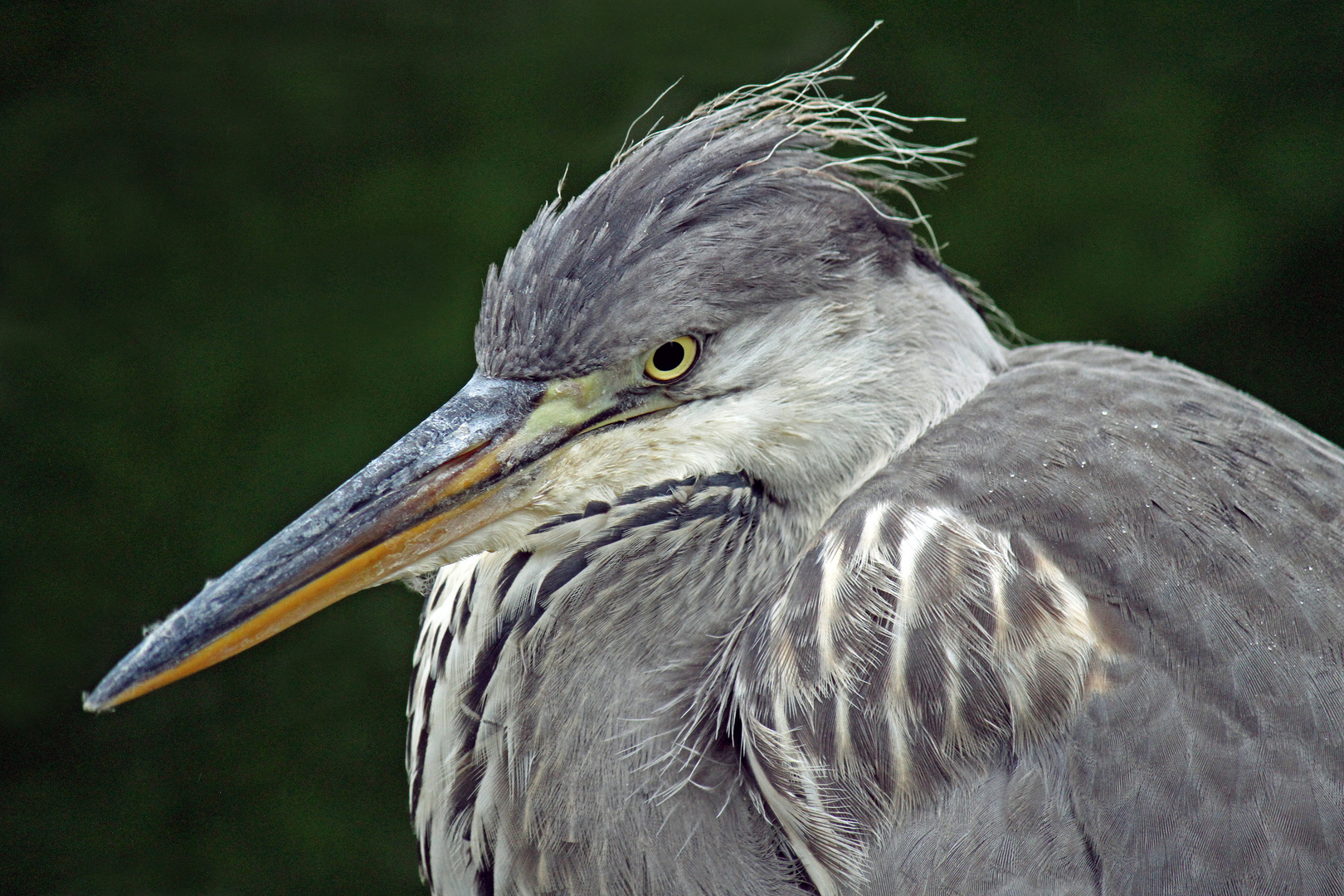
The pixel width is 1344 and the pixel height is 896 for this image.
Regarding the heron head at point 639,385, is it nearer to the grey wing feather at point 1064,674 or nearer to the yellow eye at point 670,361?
the yellow eye at point 670,361

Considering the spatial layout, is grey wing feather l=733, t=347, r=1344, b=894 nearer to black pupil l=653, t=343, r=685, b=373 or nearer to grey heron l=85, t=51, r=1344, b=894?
grey heron l=85, t=51, r=1344, b=894

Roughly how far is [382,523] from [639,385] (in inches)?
14.8

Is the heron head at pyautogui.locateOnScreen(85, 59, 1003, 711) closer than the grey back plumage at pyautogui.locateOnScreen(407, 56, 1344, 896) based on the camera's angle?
No

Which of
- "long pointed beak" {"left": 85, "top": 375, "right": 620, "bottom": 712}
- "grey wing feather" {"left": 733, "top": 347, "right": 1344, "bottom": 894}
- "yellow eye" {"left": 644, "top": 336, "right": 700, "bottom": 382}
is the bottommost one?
"grey wing feather" {"left": 733, "top": 347, "right": 1344, "bottom": 894}

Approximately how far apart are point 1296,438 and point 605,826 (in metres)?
Answer: 1.10

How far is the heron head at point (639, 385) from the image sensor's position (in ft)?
5.13

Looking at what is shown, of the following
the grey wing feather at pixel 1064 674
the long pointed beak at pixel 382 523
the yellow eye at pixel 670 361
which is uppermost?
the yellow eye at pixel 670 361

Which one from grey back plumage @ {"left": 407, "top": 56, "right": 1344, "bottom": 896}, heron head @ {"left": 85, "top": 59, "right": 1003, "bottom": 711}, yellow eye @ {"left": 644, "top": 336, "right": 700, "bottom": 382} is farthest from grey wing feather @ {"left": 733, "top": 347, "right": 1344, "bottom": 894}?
yellow eye @ {"left": 644, "top": 336, "right": 700, "bottom": 382}

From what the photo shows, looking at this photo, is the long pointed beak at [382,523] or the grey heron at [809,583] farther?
the long pointed beak at [382,523]

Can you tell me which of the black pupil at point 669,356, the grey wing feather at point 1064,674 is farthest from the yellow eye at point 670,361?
the grey wing feather at point 1064,674

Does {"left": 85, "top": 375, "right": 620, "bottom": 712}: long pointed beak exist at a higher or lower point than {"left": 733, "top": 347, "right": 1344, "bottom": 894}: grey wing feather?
higher

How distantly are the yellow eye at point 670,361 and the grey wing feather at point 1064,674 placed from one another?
0.93ft

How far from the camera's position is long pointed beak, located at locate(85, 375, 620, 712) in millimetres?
1533

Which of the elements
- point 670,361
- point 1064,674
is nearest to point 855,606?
point 1064,674
